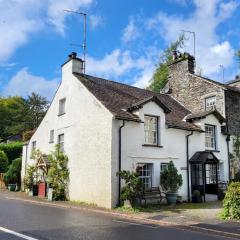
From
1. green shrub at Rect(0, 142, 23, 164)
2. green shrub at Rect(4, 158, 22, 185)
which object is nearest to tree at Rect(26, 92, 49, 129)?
green shrub at Rect(0, 142, 23, 164)

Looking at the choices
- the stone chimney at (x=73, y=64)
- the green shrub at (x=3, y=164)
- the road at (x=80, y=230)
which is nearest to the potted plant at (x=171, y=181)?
the road at (x=80, y=230)

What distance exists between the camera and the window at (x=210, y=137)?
25234 mm

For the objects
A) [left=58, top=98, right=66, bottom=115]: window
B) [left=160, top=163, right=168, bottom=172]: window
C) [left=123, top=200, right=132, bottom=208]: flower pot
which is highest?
[left=58, top=98, right=66, bottom=115]: window

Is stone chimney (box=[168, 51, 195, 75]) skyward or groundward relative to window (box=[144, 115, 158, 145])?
skyward

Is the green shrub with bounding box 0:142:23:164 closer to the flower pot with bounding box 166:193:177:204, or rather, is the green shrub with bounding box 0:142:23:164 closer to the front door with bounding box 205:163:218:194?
the front door with bounding box 205:163:218:194

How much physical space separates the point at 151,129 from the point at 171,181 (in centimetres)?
328

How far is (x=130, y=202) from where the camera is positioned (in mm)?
18672

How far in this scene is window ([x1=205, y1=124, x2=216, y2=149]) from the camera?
25.2m

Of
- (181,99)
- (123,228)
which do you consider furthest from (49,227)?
(181,99)

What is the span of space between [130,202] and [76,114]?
7.43 m

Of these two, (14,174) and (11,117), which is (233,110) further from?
(11,117)

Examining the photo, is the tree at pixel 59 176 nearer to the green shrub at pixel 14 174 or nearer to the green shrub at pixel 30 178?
the green shrub at pixel 30 178

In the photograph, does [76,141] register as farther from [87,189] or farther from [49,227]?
[49,227]

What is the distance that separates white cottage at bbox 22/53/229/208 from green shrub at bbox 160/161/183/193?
0.43 metres
